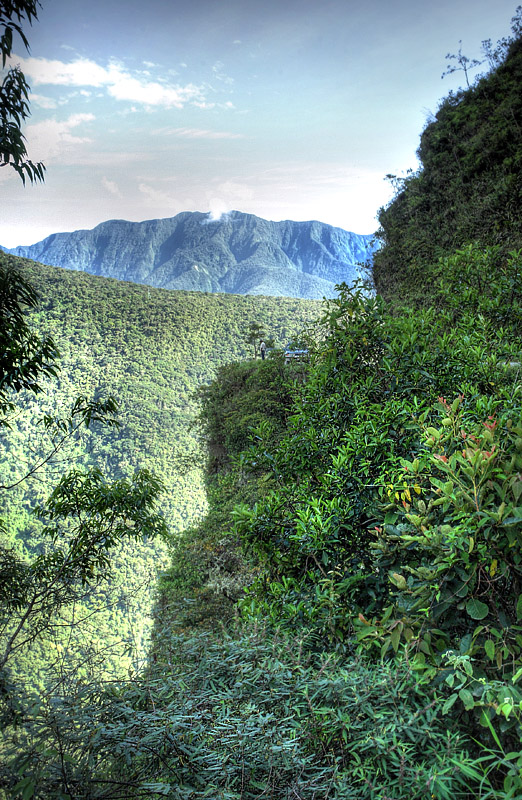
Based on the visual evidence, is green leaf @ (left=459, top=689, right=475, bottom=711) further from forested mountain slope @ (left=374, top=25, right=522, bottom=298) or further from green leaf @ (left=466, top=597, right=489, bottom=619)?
forested mountain slope @ (left=374, top=25, right=522, bottom=298)

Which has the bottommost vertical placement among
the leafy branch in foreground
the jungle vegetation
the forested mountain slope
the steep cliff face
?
the jungle vegetation

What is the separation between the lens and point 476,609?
47.1 inches

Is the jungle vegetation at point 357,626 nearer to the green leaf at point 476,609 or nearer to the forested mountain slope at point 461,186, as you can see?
the green leaf at point 476,609

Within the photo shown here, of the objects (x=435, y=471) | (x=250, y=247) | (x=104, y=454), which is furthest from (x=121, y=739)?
(x=250, y=247)

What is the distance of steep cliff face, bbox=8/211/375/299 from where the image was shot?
147750 mm

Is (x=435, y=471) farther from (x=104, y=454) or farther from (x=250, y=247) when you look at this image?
(x=250, y=247)

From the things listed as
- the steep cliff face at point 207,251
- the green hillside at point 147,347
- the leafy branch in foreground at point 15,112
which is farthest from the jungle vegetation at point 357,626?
the steep cliff face at point 207,251

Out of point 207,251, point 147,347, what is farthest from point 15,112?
point 207,251

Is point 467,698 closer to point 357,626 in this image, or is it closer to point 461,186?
point 357,626

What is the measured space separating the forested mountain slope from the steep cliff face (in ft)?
435

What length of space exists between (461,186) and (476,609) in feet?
40.8

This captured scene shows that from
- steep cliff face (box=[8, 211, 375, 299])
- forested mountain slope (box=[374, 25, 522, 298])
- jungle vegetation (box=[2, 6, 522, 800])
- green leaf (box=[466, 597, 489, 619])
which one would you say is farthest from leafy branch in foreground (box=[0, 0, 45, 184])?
steep cliff face (box=[8, 211, 375, 299])

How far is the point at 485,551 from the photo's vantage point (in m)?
1.21

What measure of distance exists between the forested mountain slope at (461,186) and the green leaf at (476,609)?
8.03 metres
